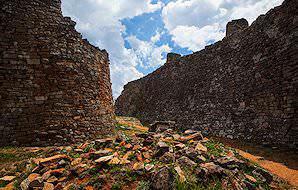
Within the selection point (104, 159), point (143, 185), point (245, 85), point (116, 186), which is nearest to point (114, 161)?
point (104, 159)

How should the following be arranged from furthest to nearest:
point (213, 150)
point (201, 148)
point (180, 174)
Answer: point (213, 150) < point (201, 148) < point (180, 174)

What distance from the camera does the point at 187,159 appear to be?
4867 millimetres

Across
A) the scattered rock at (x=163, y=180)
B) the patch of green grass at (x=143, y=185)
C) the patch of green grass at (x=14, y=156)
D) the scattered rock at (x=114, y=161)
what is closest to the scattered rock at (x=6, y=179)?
the patch of green grass at (x=14, y=156)

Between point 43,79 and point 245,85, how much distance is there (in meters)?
11.1

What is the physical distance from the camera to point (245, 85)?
39.8 feet

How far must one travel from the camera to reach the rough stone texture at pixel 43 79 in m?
6.97

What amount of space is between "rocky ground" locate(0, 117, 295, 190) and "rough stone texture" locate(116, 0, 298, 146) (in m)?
5.44

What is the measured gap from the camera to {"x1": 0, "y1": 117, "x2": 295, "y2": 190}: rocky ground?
4225 mm

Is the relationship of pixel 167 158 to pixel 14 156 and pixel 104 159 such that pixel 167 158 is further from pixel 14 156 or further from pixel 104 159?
pixel 14 156

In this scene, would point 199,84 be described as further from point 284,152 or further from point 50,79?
point 50,79

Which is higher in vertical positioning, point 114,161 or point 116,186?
point 114,161

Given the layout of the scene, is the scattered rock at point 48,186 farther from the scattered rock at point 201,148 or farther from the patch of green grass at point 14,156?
the scattered rock at point 201,148

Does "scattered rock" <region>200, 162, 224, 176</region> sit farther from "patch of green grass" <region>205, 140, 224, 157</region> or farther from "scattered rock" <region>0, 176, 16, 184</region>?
"scattered rock" <region>0, 176, 16, 184</region>

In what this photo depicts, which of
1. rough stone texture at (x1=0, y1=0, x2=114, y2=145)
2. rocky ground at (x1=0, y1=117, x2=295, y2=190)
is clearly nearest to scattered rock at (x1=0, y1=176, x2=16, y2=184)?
rocky ground at (x1=0, y1=117, x2=295, y2=190)
